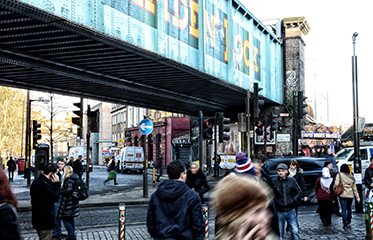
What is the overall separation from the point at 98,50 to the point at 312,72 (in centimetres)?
5863

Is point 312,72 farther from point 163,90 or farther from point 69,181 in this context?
point 69,181

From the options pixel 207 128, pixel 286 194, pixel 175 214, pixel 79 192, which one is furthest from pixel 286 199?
pixel 207 128

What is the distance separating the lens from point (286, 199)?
7691mm

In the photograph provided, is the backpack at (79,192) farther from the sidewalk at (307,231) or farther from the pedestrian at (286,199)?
the pedestrian at (286,199)

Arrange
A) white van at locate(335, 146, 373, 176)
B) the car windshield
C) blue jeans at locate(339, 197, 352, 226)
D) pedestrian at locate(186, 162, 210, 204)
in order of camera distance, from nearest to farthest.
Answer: pedestrian at locate(186, 162, 210, 204), blue jeans at locate(339, 197, 352, 226), white van at locate(335, 146, 373, 176), the car windshield

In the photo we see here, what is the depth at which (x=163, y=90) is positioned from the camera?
23.4 meters

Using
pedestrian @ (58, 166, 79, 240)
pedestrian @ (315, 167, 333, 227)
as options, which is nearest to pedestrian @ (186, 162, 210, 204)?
pedestrian @ (58, 166, 79, 240)

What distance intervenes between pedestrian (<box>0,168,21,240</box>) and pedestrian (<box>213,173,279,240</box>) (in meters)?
1.52

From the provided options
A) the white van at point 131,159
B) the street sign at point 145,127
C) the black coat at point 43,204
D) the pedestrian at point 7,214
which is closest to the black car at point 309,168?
the street sign at point 145,127

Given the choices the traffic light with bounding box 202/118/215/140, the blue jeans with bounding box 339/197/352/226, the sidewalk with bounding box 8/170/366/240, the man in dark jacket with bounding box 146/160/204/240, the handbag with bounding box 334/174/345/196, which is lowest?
the sidewalk with bounding box 8/170/366/240

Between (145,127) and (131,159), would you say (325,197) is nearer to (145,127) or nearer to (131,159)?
(145,127)

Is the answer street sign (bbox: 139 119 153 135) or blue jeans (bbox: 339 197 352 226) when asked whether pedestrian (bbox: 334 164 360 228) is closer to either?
blue jeans (bbox: 339 197 352 226)

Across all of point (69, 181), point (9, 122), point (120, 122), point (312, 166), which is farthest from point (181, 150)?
point (69, 181)

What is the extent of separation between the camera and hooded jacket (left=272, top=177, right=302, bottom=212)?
25.2ft
